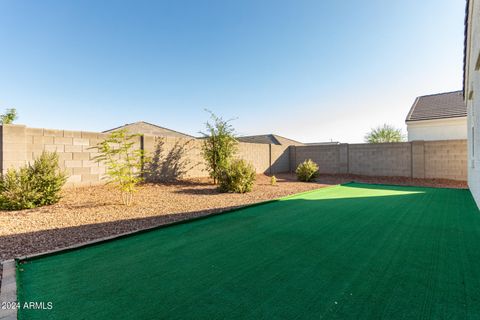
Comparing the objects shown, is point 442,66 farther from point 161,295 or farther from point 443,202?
point 161,295

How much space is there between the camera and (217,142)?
29.6ft

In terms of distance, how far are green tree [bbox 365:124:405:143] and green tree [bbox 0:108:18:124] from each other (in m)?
30.3

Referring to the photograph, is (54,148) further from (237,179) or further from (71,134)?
(237,179)

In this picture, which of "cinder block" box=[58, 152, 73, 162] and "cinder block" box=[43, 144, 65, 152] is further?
"cinder block" box=[58, 152, 73, 162]

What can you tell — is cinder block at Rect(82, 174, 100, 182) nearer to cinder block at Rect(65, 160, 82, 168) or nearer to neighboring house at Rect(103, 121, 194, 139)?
cinder block at Rect(65, 160, 82, 168)

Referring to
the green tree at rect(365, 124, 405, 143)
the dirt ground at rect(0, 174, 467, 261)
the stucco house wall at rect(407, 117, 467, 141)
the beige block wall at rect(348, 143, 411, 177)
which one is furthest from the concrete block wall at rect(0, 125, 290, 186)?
the green tree at rect(365, 124, 405, 143)

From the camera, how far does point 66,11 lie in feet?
21.0

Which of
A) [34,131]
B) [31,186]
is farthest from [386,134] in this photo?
[31,186]

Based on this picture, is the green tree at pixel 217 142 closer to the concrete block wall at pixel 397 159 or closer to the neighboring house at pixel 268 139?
the concrete block wall at pixel 397 159

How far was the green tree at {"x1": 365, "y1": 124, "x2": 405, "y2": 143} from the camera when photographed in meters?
23.5

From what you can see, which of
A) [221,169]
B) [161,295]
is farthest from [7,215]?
→ [221,169]

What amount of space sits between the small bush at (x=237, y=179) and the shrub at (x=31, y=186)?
4.41 meters

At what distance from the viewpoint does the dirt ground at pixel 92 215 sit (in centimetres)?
299

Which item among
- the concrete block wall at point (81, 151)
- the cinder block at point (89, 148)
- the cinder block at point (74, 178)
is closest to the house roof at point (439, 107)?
the concrete block wall at point (81, 151)
